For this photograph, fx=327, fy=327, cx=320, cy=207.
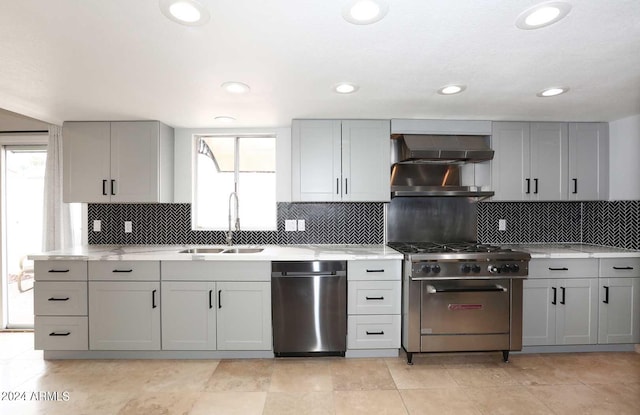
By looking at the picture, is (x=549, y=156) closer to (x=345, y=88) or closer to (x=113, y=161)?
(x=345, y=88)

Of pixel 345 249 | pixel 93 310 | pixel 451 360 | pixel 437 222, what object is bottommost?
pixel 451 360

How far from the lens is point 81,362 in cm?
291

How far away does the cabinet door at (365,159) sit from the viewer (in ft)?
10.7

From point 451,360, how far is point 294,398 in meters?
1.50

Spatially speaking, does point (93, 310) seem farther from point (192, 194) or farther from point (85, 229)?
point (192, 194)

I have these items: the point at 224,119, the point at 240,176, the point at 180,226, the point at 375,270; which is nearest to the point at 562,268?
the point at 375,270

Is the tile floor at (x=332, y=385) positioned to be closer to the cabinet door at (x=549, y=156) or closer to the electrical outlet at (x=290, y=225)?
the electrical outlet at (x=290, y=225)

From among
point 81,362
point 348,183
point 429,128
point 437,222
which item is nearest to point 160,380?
point 81,362

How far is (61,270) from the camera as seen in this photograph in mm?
2920

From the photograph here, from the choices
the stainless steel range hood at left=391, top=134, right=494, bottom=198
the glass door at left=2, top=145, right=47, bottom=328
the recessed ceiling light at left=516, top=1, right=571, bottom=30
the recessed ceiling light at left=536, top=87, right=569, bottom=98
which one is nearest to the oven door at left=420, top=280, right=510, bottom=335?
the stainless steel range hood at left=391, top=134, right=494, bottom=198

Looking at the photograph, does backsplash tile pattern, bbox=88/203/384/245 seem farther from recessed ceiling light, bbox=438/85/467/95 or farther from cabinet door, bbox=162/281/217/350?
recessed ceiling light, bbox=438/85/467/95

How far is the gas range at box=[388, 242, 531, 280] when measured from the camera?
2.84 m

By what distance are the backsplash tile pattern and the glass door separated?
2.74ft

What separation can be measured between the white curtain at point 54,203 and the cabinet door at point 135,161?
2.74ft
